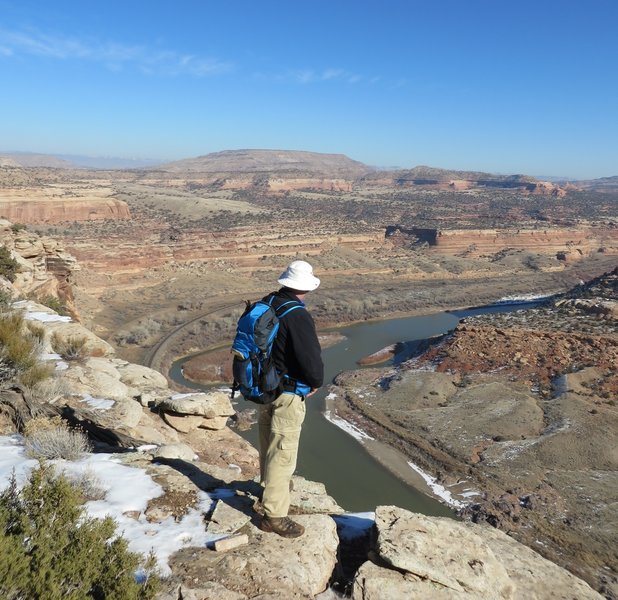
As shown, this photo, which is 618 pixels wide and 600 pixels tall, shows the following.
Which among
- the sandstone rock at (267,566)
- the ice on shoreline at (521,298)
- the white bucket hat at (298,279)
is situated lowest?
the ice on shoreline at (521,298)

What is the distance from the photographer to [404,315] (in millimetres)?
39406

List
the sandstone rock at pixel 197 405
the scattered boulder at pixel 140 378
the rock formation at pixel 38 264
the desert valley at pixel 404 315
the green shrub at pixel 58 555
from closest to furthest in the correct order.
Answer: the green shrub at pixel 58 555
the sandstone rock at pixel 197 405
the scattered boulder at pixel 140 378
the desert valley at pixel 404 315
the rock formation at pixel 38 264

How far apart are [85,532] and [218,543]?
41.7 inches

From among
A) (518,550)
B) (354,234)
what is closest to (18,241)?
(518,550)

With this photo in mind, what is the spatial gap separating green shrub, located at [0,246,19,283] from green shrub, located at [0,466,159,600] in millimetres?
15210

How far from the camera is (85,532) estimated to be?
9.42ft

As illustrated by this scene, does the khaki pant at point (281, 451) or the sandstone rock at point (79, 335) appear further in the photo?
→ the sandstone rock at point (79, 335)

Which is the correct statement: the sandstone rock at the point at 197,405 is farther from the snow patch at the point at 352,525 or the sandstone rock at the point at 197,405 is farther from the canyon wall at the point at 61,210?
the canyon wall at the point at 61,210

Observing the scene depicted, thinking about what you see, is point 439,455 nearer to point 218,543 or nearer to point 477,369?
point 477,369

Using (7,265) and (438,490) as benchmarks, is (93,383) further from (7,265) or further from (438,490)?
(438,490)

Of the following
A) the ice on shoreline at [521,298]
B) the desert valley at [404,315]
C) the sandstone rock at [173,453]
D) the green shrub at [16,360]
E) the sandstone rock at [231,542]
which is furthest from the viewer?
the ice on shoreline at [521,298]

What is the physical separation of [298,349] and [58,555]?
76.8 inches

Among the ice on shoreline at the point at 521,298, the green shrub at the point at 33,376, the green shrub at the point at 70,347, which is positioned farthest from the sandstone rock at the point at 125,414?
the ice on shoreline at the point at 521,298

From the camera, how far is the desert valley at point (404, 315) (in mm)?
11539
